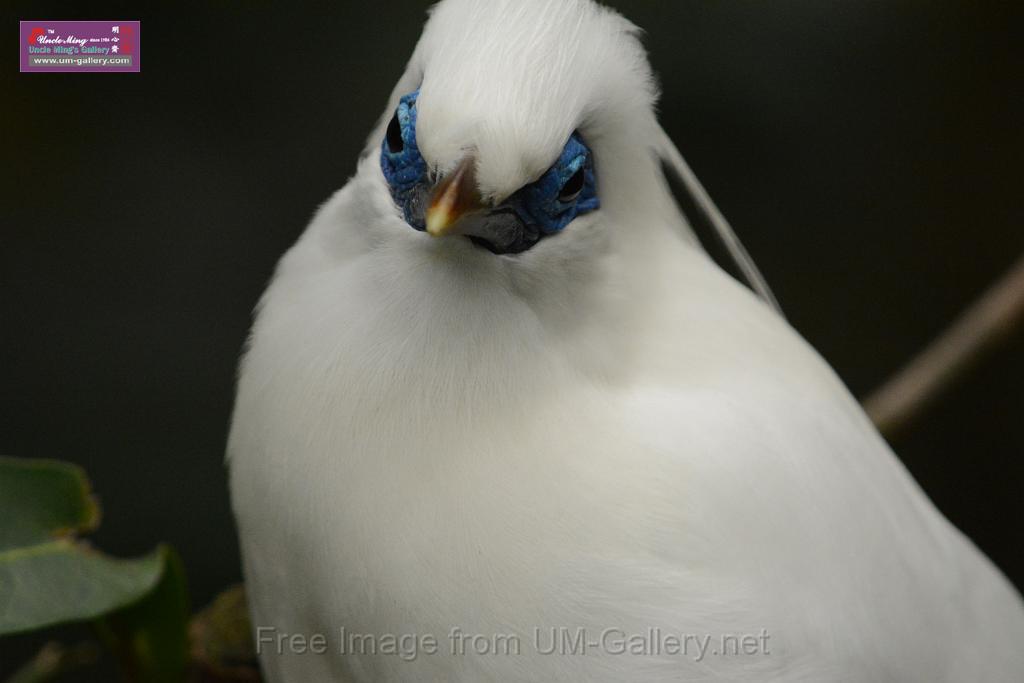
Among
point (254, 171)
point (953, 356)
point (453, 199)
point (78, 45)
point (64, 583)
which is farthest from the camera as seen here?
point (254, 171)

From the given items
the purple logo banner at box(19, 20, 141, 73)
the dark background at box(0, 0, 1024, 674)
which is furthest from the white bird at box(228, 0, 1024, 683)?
the dark background at box(0, 0, 1024, 674)

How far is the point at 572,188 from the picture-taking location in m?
1.10

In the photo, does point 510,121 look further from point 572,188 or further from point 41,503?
point 41,503

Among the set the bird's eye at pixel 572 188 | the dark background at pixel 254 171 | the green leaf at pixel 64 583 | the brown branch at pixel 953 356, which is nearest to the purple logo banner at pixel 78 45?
the dark background at pixel 254 171

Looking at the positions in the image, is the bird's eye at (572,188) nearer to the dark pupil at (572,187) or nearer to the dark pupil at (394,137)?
the dark pupil at (572,187)

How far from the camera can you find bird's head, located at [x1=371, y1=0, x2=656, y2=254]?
990 millimetres

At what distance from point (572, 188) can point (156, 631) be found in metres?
0.89

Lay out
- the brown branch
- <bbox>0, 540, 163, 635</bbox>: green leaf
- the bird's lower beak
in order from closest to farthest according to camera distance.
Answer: the bird's lower beak < <bbox>0, 540, 163, 635</bbox>: green leaf < the brown branch

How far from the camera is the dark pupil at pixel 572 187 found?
3.56ft

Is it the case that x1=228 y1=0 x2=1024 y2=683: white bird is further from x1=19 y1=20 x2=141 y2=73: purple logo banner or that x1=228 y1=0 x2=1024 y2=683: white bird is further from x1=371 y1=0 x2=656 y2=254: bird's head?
x1=19 y1=20 x2=141 y2=73: purple logo banner

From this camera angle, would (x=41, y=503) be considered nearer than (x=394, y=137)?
No

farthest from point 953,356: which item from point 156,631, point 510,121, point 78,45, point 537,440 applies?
point 78,45

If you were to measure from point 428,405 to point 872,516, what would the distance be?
551mm

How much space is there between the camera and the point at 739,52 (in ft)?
8.73
